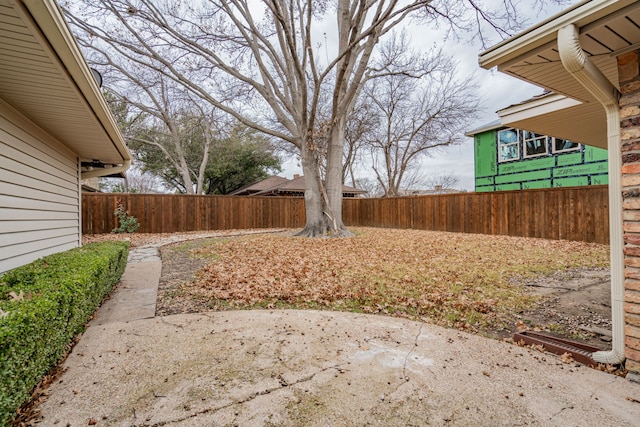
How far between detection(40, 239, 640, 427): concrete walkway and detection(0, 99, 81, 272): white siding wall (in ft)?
5.17

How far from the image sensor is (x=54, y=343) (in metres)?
1.93

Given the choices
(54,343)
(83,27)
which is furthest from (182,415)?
(83,27)

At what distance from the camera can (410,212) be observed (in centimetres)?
1274

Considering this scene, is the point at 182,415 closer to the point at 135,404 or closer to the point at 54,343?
the point at 135,404

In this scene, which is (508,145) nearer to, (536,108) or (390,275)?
(536,108)

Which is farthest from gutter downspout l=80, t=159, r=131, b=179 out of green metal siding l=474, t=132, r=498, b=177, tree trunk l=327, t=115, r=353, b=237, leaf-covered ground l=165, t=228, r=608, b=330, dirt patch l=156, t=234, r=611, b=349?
green metal siding l=474, t=132, r=498, b=177

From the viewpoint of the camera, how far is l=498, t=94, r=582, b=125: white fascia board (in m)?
3.73

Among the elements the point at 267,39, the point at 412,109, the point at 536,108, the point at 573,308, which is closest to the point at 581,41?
the point at 536,108

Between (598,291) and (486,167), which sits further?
(486,167)

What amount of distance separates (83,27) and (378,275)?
417 inches

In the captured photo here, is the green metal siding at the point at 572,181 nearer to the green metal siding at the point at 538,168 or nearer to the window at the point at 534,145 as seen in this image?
the green metal siding at the point at 538,168

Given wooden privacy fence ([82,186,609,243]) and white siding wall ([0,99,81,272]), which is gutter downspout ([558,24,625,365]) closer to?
white siding wall ([0,99,81,272])

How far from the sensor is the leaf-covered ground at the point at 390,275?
3.35m

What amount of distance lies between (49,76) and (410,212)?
11.9 meters
